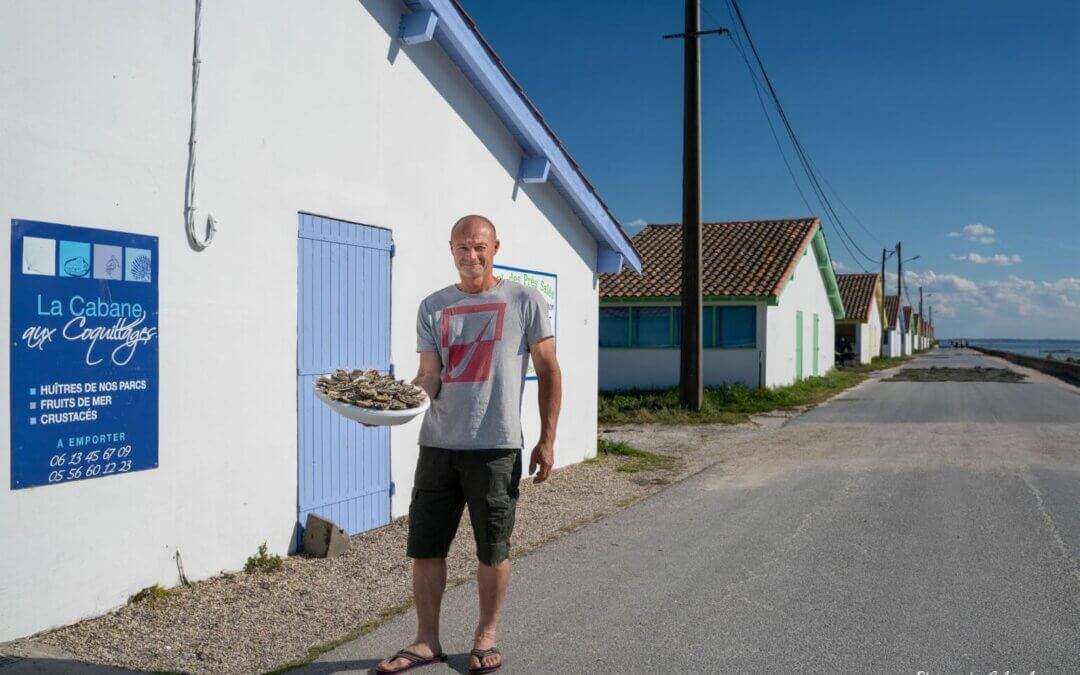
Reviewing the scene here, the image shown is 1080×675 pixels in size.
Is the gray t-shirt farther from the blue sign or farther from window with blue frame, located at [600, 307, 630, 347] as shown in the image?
window with blue frame, located at [600, 307, 630, 347]

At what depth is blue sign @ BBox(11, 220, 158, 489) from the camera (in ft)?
13.8

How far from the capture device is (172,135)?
5.01 m

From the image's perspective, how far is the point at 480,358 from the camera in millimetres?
3904

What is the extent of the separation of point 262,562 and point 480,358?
2607 millimetres

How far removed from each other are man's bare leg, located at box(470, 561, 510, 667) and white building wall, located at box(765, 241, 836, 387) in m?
17.5

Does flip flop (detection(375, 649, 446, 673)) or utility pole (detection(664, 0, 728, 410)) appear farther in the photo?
utility pole (detection(664, 0, 728, 410))

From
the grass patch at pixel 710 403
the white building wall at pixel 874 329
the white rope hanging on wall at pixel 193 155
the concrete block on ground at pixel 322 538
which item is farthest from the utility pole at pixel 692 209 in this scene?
the white building wall at pixel 874 329

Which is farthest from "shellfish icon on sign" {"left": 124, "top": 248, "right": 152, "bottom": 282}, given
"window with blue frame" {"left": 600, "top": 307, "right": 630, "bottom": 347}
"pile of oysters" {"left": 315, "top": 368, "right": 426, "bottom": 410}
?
"window with blue frame" {"left": 600, "top": 307, "right": 630, "bottom": 347}

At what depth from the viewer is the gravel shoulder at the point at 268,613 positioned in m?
4.09

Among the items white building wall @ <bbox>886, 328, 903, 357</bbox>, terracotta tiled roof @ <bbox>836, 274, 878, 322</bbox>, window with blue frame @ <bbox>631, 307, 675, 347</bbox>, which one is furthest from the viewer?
white building wall @ <bbox>886, 328, 903, 357</bbox>

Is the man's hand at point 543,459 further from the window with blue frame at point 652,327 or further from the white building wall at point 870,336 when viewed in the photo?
the white building wall at point 870,336

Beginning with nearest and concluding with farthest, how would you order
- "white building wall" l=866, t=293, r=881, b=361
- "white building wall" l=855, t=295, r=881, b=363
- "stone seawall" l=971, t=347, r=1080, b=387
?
"stone seawall" l=971, t=347, r=1080, b=387 < "white building wall" l=855, t=295, r=881, b=363 < "white building wall" l=866, t=293, r=881, b=361

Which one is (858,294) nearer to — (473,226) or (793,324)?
(793,324)

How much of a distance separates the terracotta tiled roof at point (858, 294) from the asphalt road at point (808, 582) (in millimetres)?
34307
